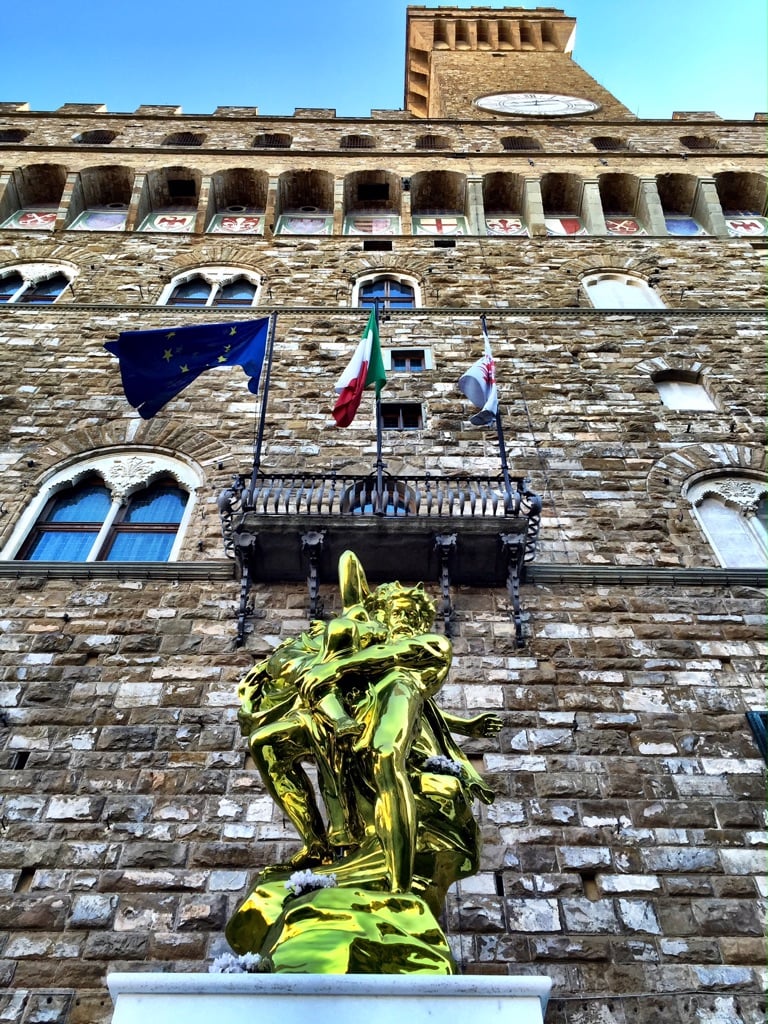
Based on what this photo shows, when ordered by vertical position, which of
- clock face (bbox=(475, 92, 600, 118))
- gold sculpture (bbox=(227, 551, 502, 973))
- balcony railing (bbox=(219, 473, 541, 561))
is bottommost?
gold sculpture (bbox=(227, 551, 502, 973))

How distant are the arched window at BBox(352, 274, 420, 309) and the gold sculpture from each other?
783 cm

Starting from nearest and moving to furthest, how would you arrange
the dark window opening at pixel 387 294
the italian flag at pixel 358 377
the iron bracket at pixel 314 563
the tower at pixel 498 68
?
the iron bracket at pixel 314 563
the italian flag at pixel 358 377
the dark window opening at pixel 387 294
the tower at pixel 498 68

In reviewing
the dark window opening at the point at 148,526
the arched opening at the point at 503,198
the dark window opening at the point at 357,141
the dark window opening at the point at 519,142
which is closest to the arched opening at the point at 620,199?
the arched opening at the point at 503,198

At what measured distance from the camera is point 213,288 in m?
12.2

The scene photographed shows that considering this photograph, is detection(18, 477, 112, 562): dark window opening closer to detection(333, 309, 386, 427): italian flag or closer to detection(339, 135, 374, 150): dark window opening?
detection(333, 309, 386, 427): italian flag

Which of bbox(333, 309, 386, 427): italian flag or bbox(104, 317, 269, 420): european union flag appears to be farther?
bbox(104, 317, 269, 420): european union flag

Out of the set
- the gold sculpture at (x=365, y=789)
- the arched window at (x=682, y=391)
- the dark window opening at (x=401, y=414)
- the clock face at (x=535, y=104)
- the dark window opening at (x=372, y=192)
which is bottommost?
the gold sculpture at (x=365, y=789)

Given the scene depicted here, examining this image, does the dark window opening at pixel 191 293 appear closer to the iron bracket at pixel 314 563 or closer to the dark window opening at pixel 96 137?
the dark window opening at pixel 96 137

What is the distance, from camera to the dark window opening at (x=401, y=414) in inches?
367

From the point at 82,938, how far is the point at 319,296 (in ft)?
28.4

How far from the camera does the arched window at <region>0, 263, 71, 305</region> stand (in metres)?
12.1

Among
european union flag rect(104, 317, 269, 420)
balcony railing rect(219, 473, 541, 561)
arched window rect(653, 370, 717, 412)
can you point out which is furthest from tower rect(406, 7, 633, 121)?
balcony railing rect(219, 473, 541, 561)

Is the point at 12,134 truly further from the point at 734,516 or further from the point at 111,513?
the point at 734,516

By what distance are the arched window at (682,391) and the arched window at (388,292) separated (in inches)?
138
